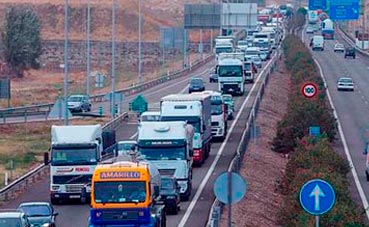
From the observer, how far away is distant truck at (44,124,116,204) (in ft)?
131

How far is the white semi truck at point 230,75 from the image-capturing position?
278 ft

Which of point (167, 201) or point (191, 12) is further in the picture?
point (191, 12)

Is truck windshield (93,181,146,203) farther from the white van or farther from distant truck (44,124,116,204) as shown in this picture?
the white van

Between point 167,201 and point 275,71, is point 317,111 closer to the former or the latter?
point 167,201

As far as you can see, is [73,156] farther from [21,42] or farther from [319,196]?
[21,42]

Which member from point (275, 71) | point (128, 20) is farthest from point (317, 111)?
point (128, 20)

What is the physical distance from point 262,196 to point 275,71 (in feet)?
223

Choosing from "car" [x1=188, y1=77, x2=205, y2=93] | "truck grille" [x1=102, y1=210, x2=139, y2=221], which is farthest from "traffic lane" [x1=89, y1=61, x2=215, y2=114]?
"truck grille" [x1=102, y1=210, x2=139, y2=221]

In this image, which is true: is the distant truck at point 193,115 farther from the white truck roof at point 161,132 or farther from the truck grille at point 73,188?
the truck grille at point 73,188

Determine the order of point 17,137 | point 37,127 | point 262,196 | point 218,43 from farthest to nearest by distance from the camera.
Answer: point 218,43 < point 37,127 < point 17,137 < point 262,196

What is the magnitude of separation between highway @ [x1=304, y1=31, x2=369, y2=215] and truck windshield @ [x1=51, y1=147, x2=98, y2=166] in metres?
10.2

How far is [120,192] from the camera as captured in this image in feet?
101

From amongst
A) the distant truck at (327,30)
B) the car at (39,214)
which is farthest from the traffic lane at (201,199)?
the distant truck at (327,30)

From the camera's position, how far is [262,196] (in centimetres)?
4356
